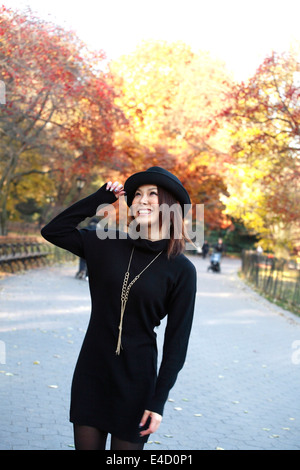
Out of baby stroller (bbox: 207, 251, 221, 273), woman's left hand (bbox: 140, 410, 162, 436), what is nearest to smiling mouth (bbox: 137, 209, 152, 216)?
woman's left hand (bbox: 140, 410, 162, 436)

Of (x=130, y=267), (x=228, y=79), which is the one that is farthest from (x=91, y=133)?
(x=130, y=267)

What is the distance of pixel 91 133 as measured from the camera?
20.3m

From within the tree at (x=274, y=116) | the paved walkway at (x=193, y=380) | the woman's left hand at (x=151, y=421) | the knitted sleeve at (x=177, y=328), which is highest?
the tree at (x=274, y=116)

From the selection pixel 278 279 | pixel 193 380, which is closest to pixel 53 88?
pixel 278 279

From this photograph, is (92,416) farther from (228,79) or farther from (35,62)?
(228,79)

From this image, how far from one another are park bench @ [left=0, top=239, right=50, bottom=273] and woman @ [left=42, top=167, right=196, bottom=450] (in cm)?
1590

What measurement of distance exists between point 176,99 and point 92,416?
3496 centimetres

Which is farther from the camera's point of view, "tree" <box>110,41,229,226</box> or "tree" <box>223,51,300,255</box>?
"tree" <box>110,41,229,226</box>

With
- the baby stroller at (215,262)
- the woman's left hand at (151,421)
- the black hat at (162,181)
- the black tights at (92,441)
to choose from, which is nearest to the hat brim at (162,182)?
the black hat at (162,181)

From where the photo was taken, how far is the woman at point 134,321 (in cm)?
301

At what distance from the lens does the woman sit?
3.01 metres

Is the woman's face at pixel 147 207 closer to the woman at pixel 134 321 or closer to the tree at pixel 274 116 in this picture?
the woman at pixel 134 321

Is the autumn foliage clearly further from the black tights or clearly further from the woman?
the black tights

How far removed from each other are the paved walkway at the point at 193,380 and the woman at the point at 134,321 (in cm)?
210
